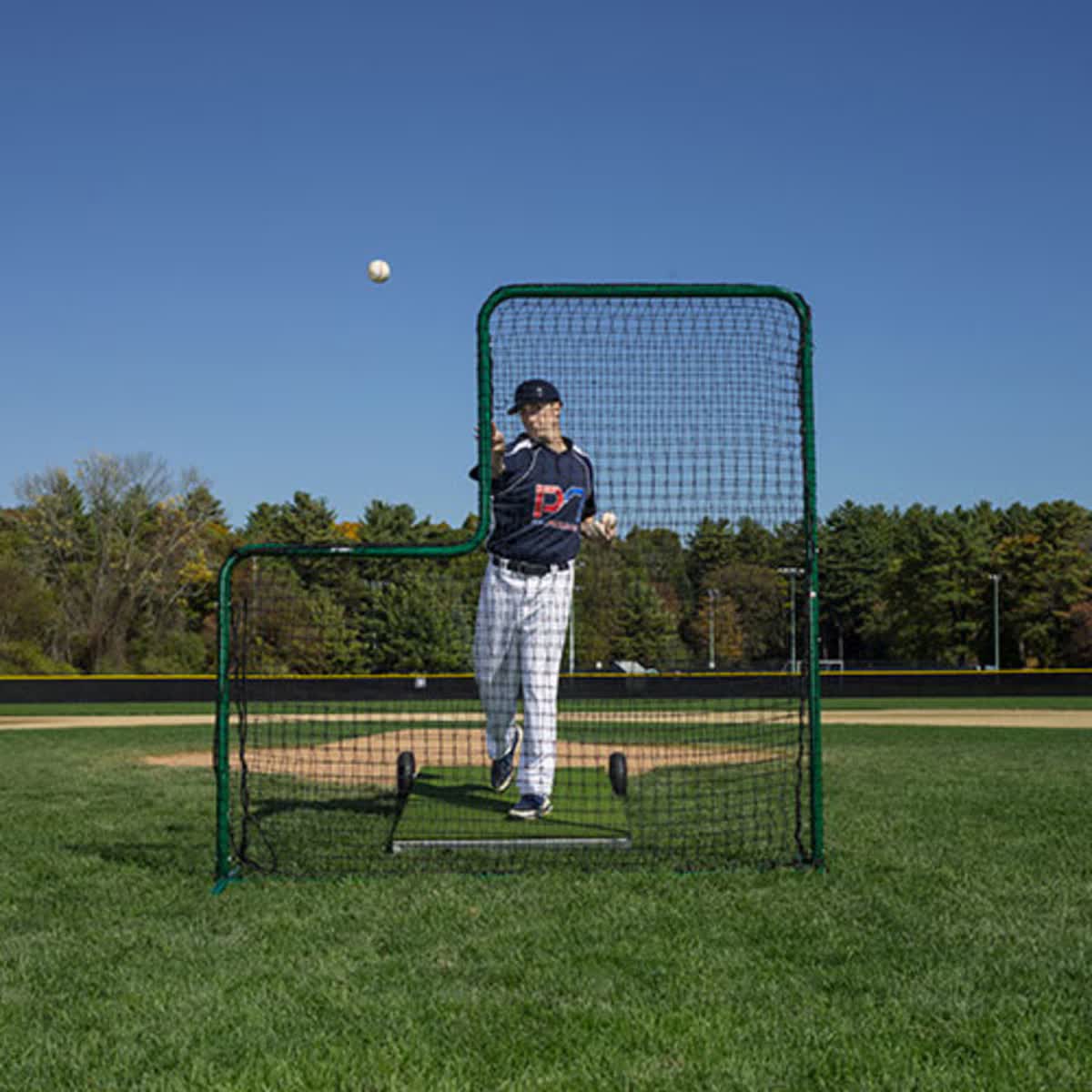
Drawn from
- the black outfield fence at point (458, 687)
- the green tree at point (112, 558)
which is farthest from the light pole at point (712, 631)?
the green tree at point (112, 558)

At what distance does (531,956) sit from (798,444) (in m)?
2.88

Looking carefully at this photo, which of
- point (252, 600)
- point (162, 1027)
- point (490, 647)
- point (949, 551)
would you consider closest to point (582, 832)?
point (490, 647)

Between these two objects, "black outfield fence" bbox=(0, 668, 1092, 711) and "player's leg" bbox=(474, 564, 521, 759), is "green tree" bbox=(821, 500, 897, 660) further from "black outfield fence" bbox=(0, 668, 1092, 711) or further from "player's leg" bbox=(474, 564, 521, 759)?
"player's leg" bbox=(474, 564, 521, 759)

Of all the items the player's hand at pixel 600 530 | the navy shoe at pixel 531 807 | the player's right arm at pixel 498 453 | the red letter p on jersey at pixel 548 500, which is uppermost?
the player's right arm at pixel 498 453

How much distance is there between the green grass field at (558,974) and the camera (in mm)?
2953

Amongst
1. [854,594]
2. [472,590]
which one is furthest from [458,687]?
[854,594]

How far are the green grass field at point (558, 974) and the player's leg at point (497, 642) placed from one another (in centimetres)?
136

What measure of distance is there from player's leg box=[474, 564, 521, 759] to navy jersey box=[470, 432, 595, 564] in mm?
187

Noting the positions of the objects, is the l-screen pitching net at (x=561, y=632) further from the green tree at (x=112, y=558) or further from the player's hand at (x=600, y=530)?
the green tree at (x=112, y=558)

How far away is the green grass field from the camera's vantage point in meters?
2.95

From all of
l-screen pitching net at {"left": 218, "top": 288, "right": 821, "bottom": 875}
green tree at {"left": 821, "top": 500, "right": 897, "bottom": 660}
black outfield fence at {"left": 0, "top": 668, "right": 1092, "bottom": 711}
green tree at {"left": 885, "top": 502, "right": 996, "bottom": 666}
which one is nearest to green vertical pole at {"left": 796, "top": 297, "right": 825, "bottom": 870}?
l-screen pitching net at {"left": 218, "top": 288, "right": 821, "bottom": 875}

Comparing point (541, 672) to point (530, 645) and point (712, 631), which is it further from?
point (712, 631)

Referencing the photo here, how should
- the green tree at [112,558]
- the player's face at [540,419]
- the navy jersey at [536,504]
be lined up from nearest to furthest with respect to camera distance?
the navy jersey at [536,504] → the player's face at [540,419] → the green tree at [112,558]

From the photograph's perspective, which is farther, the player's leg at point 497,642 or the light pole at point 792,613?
the player's leg at point 497,642
